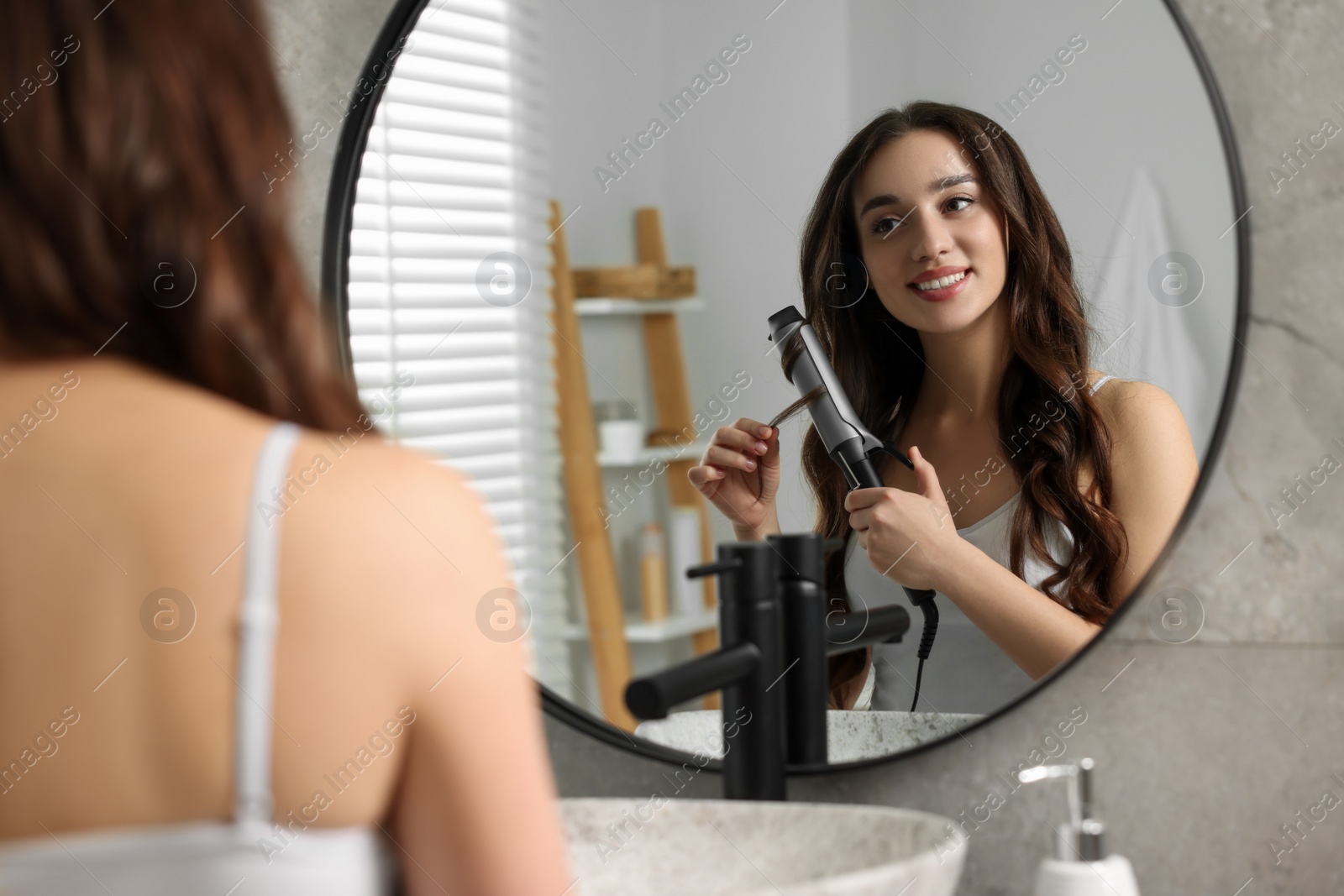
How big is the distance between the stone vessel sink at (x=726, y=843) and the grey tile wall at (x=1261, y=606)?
0.47ft

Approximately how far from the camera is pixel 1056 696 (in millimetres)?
738

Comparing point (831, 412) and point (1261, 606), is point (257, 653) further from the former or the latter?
point (1261, 606)

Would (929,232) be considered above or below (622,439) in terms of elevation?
above

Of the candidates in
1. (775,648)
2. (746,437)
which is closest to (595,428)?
(746,437)

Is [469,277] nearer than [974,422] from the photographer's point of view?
No

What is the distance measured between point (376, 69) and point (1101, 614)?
0.73 meters

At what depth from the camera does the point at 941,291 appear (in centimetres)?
76

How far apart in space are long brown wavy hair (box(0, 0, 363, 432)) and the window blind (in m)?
0.45

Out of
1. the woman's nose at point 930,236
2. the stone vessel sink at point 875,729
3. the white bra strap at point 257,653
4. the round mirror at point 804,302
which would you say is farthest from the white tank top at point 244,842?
the woman's nose at point 930,236

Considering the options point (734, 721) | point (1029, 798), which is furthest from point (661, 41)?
point (1029, 798)

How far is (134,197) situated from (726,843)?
52cm

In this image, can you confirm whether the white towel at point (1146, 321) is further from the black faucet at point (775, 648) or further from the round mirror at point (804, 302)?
the black faucet at point (775, 648)

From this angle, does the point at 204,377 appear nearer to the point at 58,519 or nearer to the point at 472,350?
the point at 58,519

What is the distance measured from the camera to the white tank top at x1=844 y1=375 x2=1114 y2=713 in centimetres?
74
